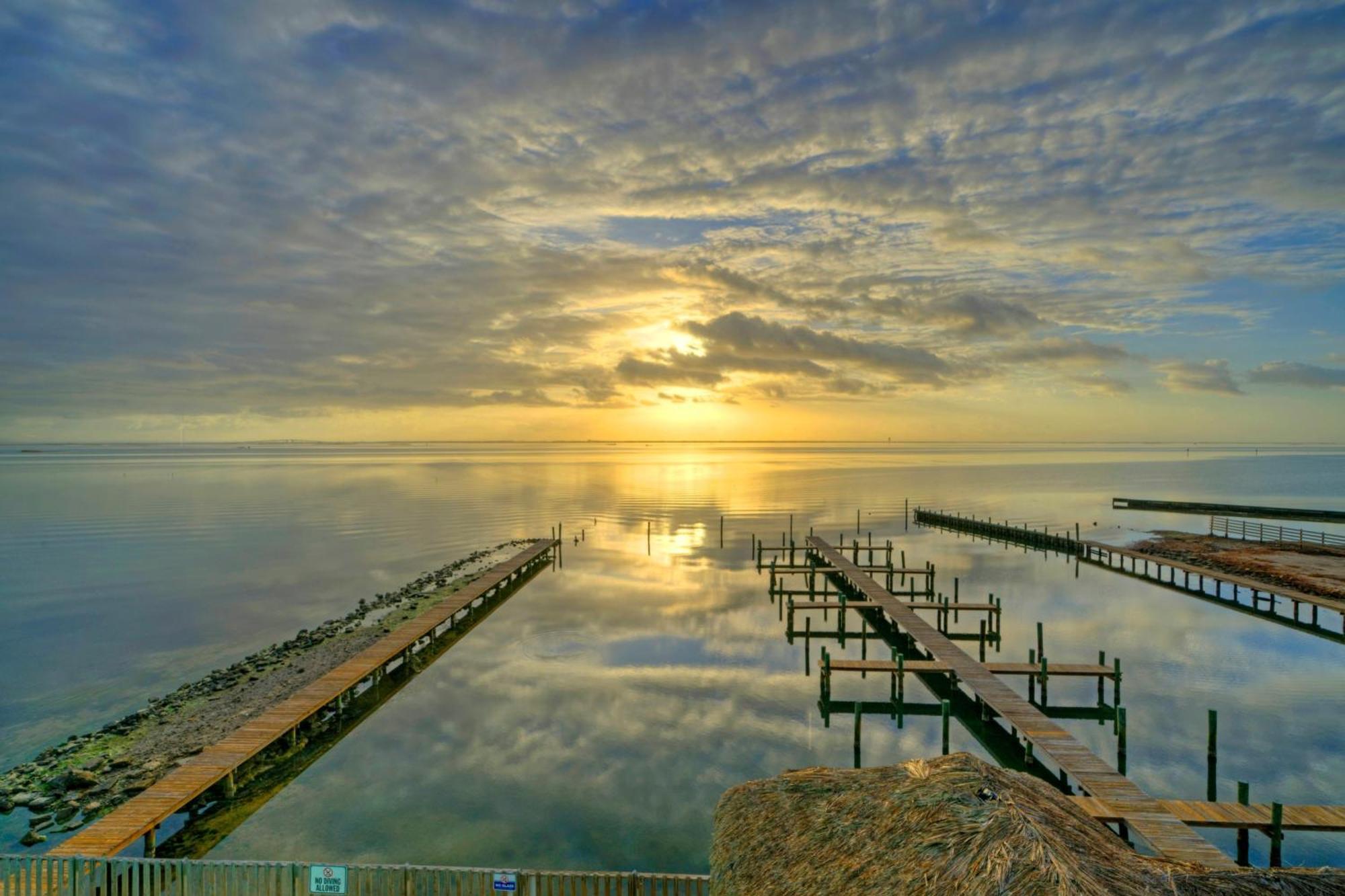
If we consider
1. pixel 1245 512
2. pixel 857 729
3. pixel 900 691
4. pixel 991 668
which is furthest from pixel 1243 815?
pixel 1245 512

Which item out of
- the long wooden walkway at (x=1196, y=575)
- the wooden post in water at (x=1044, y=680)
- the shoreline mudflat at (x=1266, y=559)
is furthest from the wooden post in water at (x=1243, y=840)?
the shoreline mudflat at (x=1266, y=559)

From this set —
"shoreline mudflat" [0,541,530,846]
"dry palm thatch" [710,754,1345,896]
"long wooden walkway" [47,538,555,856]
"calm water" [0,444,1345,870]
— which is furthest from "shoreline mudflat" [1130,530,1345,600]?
"shoreline mudflat" [0,541,530,846]

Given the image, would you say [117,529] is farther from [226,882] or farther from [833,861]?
[833,861]

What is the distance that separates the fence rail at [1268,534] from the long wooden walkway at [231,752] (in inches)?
2406

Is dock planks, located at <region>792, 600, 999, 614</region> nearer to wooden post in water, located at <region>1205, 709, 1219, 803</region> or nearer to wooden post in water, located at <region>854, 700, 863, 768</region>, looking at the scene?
wooden post in water, located at <region>854, 700, 863, 768</region>

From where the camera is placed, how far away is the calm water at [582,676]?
1750cm

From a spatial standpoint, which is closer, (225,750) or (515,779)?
(225,750)

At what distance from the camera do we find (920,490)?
11288 cm

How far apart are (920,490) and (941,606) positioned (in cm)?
8420

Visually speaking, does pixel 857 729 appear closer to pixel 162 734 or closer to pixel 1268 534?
pixel 162 734

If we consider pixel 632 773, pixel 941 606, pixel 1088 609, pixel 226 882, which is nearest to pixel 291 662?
pixel 632 773

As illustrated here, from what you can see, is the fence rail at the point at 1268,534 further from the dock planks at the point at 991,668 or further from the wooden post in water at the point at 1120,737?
the wooden post in water at the point at 1120,737

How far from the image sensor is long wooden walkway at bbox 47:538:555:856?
46.3ft

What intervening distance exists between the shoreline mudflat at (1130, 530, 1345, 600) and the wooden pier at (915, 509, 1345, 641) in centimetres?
93
